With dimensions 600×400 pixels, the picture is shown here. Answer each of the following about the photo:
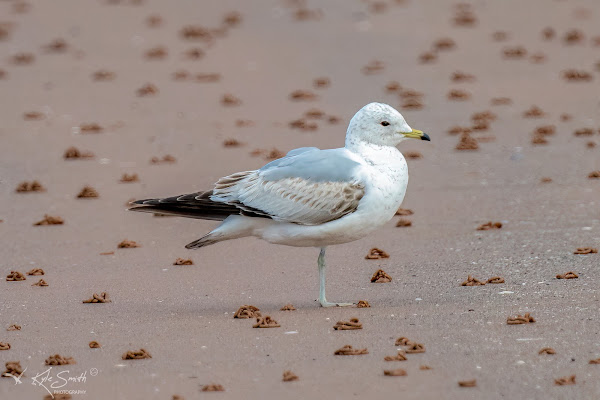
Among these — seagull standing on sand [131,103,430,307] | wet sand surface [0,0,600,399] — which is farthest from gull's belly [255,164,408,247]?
wet sand surface [0,0,600,399]

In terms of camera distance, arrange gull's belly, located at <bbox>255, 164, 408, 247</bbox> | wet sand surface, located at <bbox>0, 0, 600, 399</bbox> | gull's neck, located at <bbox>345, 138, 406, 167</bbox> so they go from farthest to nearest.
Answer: gull's neck, located at <bbox>345, 138, 406, 167</bbox> → gull's belly, located at <bbox>255, 164, 408, 247</bbox> → wet sand surface, located at <bbox>0, 0, 600, 399</bbox>

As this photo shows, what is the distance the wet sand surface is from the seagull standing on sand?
568mm

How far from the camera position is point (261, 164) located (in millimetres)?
13008

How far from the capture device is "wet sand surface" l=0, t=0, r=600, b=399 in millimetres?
7039

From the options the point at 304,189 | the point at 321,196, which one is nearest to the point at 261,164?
the point at 304,189

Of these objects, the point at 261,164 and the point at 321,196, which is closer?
the point at 321,196

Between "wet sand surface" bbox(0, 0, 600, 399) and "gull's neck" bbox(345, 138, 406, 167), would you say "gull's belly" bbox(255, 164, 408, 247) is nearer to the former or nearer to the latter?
"gull's neck" bbox(345, 138, 406, 167)

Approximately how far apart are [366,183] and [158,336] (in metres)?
1.76

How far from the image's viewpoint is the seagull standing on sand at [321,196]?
8.09 metres

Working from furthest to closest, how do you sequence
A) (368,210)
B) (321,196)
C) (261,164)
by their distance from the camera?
(261,164) < (321,196) < (368,210)

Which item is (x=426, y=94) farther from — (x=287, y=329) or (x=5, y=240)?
(x=287, y=329)

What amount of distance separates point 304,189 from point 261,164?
15.7ft

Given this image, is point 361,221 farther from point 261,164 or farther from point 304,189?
point 261,164

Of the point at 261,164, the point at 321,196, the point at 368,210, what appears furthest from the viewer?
the point at 261,164
